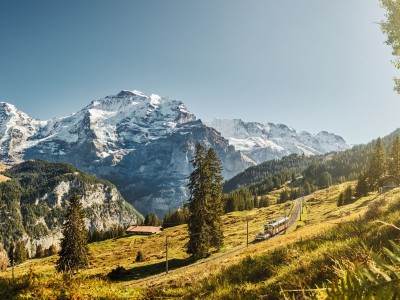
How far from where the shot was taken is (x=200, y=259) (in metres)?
62.8

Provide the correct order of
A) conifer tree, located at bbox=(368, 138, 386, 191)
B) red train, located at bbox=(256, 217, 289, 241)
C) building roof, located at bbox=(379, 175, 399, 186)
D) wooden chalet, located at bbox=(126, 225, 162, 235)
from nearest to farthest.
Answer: red train, located at bbox=(256, 217, 289, 241) → building roof, located at bbox=(379, 175, 399, 186) → conifer tree, located at bbox=(368, 138, 386, 191) → wooden chalet, located at bbox=(126, 225, 162, 235)

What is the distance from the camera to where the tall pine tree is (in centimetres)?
6316

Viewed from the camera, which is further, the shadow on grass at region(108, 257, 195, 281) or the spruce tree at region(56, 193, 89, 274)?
the spruce tree at region(56, 193, 89, 274)

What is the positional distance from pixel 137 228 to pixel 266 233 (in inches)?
4546

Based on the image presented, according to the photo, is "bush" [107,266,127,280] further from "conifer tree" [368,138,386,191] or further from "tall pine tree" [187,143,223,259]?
"conifer tree" [368,138,386,191]

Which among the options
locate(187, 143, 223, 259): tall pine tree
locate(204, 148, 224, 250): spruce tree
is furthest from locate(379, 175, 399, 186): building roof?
locate(187, 143, 223, 259): tall pine tree

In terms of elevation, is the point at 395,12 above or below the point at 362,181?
above

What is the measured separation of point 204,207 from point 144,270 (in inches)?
636

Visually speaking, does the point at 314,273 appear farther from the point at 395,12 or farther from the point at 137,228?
the point at 137,228

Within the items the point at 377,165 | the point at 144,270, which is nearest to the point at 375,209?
the point at 144,270

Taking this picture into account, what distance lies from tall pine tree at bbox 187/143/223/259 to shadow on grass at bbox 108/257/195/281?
334 centimetres

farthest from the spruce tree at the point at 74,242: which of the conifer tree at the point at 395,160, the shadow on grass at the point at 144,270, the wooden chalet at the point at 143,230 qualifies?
the wooden chalet at the point at 143,230

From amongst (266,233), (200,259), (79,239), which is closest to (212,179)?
(200,259)

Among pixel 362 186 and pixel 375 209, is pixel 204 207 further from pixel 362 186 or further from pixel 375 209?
pixel 362 186
